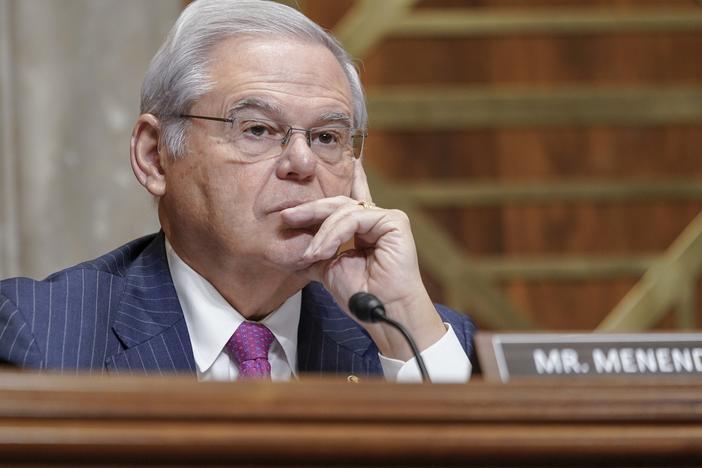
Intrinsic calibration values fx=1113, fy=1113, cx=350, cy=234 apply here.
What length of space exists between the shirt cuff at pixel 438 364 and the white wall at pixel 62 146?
1.22 meters

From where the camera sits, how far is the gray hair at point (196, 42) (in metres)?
2.00

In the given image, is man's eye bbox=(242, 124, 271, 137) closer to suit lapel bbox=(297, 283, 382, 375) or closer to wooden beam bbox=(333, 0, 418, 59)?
suit lapel bbox=(297, 283, 382, 375)

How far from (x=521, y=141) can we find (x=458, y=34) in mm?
413

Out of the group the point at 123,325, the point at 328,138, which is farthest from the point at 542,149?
the point at 123,325

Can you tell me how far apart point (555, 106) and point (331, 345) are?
194 cm

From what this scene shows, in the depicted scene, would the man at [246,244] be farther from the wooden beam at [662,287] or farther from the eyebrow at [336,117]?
the wooden beam at [662,287]

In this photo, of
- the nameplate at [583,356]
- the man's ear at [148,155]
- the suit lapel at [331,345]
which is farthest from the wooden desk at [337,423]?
the man's ear at [148,155]

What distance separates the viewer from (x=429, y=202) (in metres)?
3.68

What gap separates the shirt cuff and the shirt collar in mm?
230

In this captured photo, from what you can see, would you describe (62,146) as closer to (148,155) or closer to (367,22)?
(148,155)

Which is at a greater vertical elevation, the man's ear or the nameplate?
the man's ear

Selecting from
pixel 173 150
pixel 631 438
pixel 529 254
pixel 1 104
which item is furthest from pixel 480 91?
pixel 631 438

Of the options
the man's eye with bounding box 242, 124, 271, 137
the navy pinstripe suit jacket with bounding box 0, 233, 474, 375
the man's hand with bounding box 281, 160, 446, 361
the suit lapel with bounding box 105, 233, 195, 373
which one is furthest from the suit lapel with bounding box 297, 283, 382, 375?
the man's eye with bounding box 242, 124, 271, 137

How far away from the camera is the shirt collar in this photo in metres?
1.92
